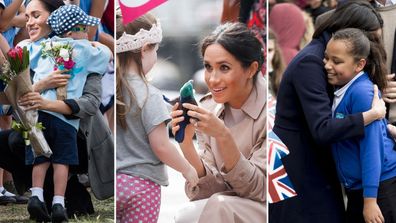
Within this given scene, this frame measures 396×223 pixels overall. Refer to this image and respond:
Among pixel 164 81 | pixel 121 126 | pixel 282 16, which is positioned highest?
pixel 282 16

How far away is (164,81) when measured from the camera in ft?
13.1

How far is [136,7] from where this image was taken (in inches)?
156

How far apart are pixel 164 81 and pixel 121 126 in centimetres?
37

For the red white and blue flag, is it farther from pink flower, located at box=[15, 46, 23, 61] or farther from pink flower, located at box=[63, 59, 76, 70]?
pink flower, located at box=[15, 46, 23, 61]

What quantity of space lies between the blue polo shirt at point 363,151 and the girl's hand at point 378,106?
2 cm

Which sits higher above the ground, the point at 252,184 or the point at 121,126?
the point at 121,126

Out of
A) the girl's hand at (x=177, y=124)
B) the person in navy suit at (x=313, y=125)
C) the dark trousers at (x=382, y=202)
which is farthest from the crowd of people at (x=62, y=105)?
the dark trousers at (x=382, y=202)

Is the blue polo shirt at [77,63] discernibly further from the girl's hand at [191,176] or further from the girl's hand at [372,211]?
the girl's hand at [372,211]

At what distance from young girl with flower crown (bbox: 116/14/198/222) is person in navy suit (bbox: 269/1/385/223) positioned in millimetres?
583

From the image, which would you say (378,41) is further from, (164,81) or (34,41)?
(34,41)

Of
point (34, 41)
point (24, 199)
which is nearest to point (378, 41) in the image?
point (34, 41)

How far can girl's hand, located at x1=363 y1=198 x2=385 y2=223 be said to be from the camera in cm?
378

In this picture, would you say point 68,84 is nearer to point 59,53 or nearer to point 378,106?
point 59,53

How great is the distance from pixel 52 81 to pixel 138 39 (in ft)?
1.86
